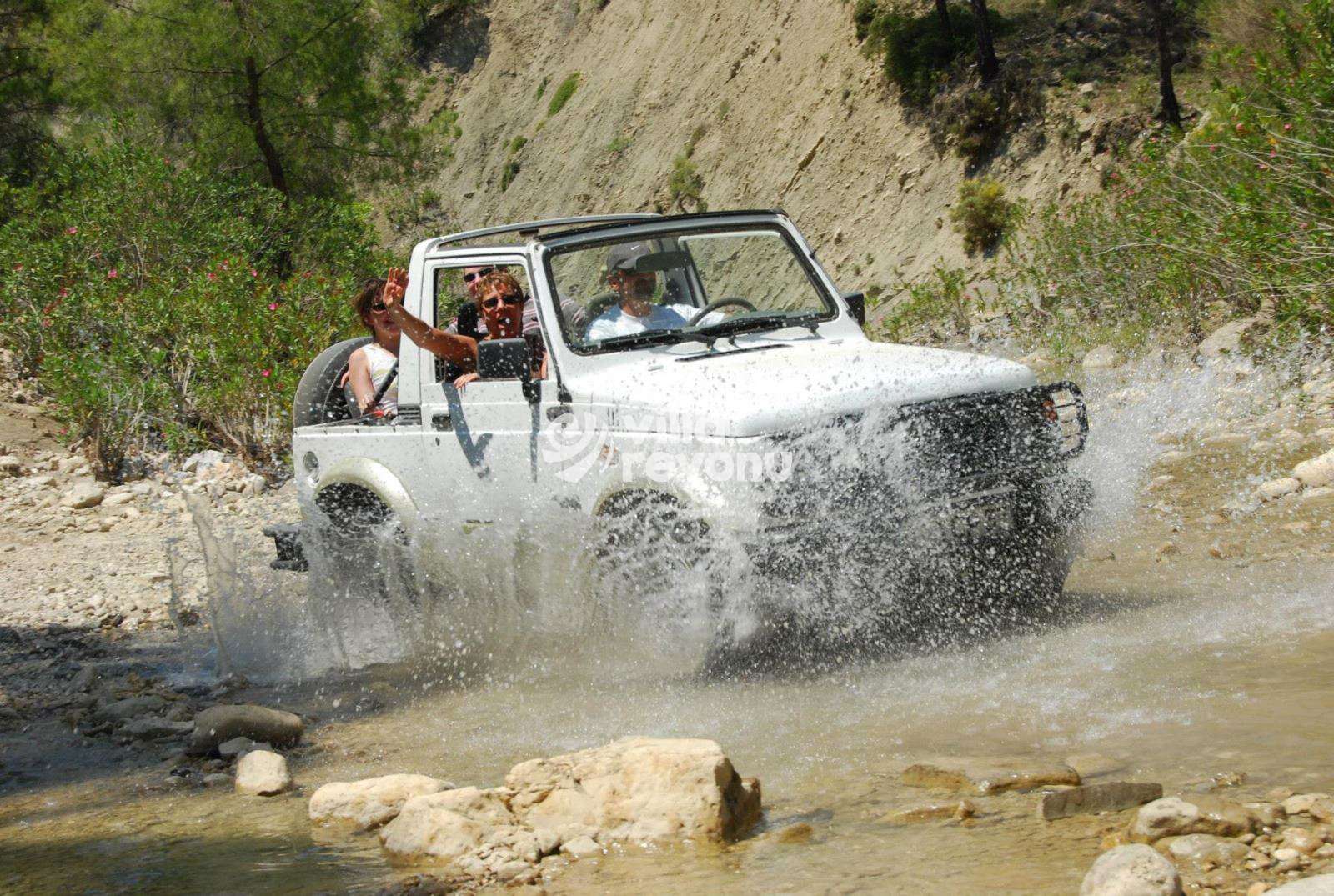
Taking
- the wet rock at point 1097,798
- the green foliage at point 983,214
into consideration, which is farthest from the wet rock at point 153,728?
the green foliage at point 983,214

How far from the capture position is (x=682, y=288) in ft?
23.4

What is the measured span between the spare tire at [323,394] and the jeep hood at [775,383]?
2403mm

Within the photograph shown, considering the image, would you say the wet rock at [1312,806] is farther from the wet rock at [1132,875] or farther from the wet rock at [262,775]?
the wet rock at [262,775]

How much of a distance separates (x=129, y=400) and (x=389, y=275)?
24.0ft

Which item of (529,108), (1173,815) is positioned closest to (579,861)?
(1173,815)

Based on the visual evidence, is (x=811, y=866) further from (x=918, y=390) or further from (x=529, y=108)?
(x=529, y=108)

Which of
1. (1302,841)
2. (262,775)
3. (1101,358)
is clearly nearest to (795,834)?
(1302,841)

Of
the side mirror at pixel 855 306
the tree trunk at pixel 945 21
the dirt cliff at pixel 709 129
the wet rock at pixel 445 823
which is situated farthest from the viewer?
the tree trunk at pixel 945 21

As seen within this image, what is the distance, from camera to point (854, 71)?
29.9 m

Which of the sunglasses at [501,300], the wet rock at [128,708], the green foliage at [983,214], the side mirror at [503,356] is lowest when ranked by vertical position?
the wet rock at [128,708]

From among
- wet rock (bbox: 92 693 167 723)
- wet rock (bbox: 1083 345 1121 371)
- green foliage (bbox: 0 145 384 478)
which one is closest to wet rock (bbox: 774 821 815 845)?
wet rock (bbox: 92 693 167 723)

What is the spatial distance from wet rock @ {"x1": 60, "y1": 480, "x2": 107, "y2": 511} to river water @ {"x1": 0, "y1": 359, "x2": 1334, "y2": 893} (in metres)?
5.05

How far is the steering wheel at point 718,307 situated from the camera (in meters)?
6.69

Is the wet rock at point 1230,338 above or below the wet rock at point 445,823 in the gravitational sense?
above
